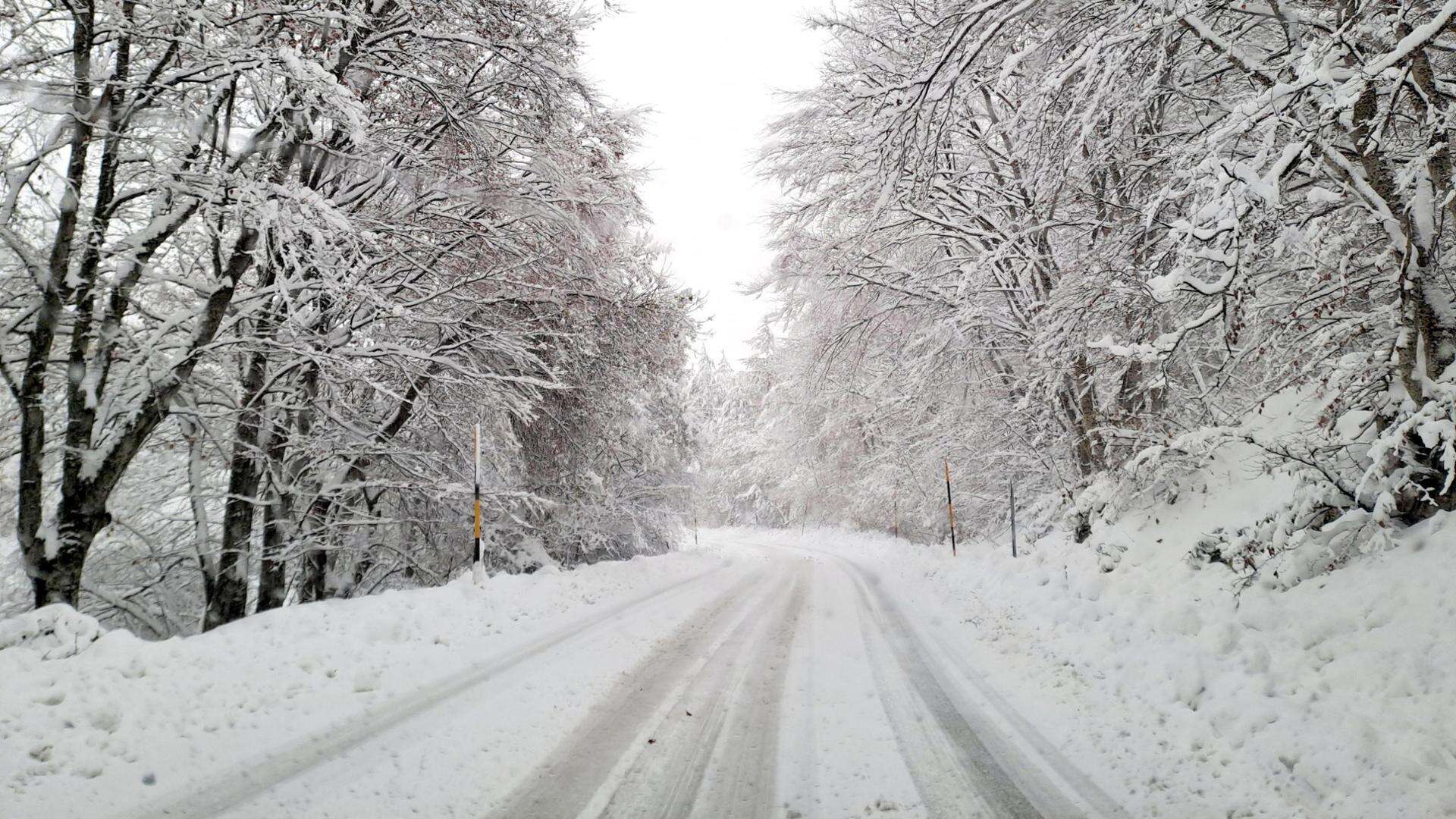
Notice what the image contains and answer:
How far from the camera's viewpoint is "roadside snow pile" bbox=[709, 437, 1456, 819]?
309cm

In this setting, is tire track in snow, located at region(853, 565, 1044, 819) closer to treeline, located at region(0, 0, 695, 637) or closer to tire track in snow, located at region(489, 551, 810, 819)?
tire track in snow, located at region(489, 551, 810, 819)

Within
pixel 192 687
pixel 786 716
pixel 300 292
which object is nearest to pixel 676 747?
pixel 786 716

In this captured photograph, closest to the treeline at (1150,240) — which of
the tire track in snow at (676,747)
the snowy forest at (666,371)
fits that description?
the snowy forest at (666,371)

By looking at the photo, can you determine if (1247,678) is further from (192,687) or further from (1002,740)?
(192,687)

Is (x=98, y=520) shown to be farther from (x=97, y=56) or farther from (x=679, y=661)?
(x=679, y=661)

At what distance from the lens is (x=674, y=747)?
3936 mm

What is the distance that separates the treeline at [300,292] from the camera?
515 centimetres

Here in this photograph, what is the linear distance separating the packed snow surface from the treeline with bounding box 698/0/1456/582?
987mm

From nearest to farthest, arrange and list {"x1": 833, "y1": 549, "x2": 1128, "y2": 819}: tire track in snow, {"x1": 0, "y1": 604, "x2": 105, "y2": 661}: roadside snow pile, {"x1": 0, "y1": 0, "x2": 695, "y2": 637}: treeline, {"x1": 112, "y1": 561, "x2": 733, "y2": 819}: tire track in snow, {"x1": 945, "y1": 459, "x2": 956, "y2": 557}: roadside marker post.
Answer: {"x1": 112, "y1": 561, "x2": 733, "y2": 819}: tire track in snow < {"x1": 833, "y1": 549, "x2": 1128, "y2": 819}: tire track in snow < {"x1": 0, "y1": 604, "x2": 105, "y2": 661}: roadside snow pile < {"x1": 0, "y1": 0, "x2": 695, "y2": 637}: treeline < {"x1": 945, "y1": 459, "x2": 956, "y2": 557}: roadside marker post

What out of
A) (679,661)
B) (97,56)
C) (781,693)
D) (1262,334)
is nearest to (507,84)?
(97,56)

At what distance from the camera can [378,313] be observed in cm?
676

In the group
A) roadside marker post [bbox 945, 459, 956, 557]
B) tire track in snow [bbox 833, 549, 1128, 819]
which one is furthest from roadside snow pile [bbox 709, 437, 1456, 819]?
roadside marker post [bbox 945, 459, 956, 557]

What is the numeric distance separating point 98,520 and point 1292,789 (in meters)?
8.58

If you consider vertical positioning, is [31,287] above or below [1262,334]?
above
